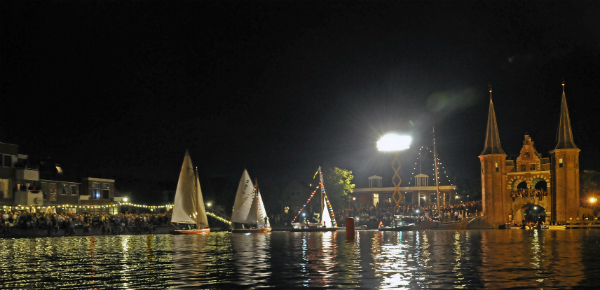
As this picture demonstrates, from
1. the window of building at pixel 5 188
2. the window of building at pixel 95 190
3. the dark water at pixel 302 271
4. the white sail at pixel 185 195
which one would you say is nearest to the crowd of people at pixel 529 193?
the white sail at pixel 185 195

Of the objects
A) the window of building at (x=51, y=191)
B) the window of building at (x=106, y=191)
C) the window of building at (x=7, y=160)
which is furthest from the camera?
the window of building at (x=106, y=191)

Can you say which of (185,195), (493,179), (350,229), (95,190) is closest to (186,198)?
(185,195)

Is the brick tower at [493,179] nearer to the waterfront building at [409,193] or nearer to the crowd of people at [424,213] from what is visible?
the crowd of people at [424,213]

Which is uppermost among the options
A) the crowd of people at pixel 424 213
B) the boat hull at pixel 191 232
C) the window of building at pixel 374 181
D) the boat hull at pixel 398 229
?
the window of building at pixel 374 181

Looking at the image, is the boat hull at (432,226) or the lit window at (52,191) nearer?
the lit window at (52,191)

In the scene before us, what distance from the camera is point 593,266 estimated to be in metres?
22.2

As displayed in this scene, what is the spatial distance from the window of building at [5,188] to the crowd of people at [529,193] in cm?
6370

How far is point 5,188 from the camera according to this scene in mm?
62438

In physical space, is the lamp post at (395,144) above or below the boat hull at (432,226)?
above

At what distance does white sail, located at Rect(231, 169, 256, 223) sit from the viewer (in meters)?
70.1

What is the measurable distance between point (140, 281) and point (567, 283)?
12.4 m

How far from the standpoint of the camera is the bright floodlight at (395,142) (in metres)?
120

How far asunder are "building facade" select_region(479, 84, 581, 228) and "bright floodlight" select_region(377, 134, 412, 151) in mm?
33880

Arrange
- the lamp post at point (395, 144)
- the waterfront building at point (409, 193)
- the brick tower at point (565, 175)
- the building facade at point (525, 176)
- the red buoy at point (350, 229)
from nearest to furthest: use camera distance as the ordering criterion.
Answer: the red buoy at point (350, 229) < the brick tower at point (565, 175) < the building facade at point (525, 176) < the waterfront building at point (409, 193) < the lamp post at point (395, 144)
